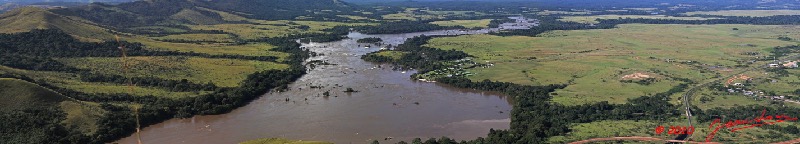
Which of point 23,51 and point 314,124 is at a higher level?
point 23,51

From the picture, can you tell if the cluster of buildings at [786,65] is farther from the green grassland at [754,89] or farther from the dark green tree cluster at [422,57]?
the dark green tree cluster at [422,57]

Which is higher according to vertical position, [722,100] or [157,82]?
[157,82]

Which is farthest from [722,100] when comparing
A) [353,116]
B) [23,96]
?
[23,96]

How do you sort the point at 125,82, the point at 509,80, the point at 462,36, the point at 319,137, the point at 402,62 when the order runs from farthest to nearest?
1. the point at 462,36
2. the point at 402,62
3. the point at 509,80
4. the point at 125,82
5. the point at 319,137

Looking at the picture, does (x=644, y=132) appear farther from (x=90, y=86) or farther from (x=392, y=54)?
(x=392, y=54)

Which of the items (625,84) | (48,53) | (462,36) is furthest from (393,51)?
(48,53)

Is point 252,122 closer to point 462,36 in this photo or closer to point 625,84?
point 625,84
